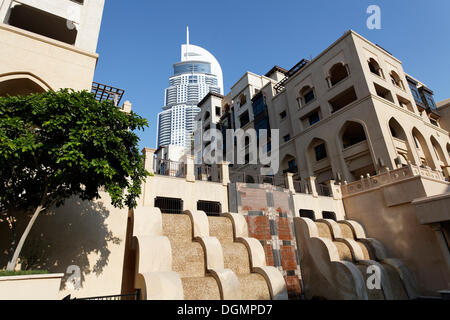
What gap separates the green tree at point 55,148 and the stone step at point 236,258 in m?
6.48

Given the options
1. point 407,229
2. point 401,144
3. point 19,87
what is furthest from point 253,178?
point 19,87

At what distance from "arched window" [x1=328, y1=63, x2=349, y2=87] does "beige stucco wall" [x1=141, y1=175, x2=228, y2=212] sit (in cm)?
1919

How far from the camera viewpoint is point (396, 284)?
1568cm

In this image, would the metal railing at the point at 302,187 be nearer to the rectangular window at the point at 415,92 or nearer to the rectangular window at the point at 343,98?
the rectangular window at the point at 343,98

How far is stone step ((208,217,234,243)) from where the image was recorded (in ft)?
46.6

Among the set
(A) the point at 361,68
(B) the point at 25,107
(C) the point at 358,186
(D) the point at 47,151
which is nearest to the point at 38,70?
(B) the point at 25,107

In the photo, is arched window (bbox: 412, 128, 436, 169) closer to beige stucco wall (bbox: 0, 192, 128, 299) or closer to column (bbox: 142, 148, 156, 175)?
column (bbox: 142, 148, 156, 175)

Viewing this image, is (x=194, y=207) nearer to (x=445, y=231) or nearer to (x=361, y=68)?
(x=445, y=231)

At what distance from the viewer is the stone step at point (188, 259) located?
38.4ft

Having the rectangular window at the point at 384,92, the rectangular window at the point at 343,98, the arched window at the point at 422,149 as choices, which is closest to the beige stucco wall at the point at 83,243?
the rectangular window at the point at 343,98

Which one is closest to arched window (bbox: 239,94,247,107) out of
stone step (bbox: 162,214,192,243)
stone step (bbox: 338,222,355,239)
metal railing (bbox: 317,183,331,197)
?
→ metal railing (bbox: 317,183,331,197)

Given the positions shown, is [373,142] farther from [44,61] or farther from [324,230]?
[44,61]

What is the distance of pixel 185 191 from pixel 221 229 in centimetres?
327

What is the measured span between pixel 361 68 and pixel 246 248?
21050 millimetres
